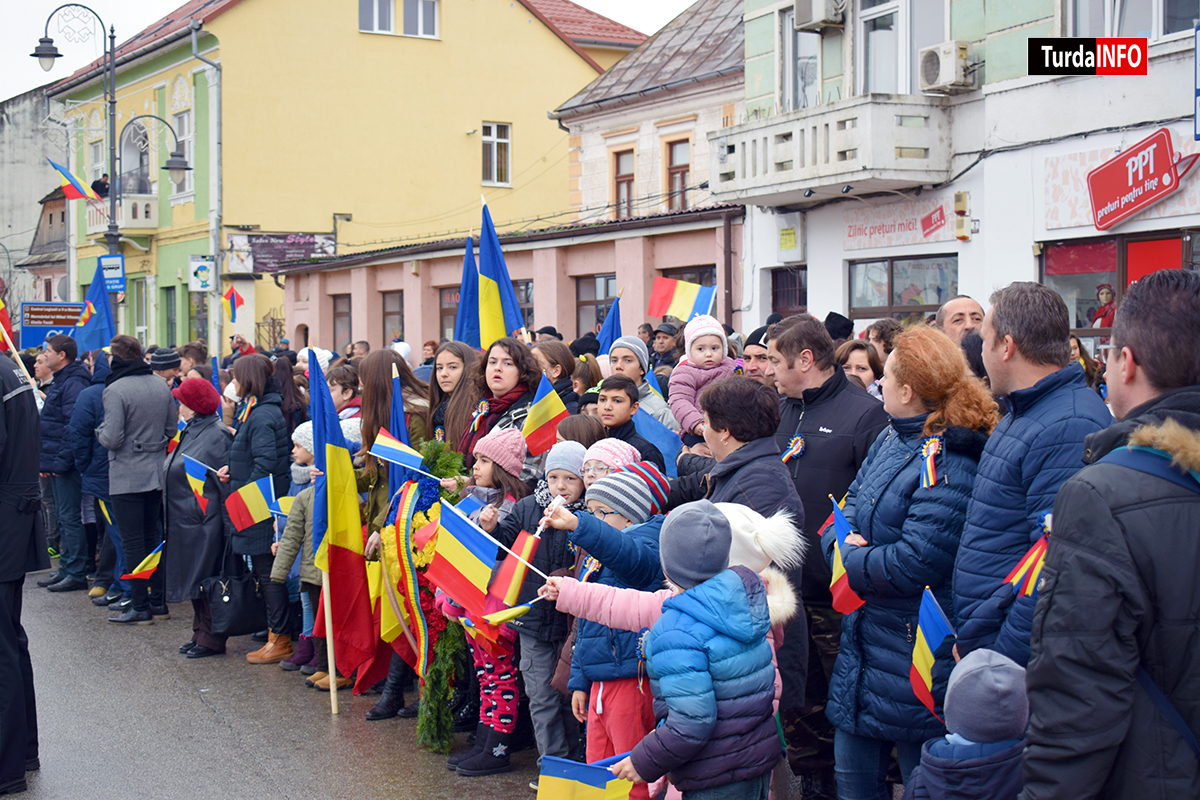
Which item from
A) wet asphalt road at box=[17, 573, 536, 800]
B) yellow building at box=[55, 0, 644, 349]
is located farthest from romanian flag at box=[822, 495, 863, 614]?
yellow building at box=[55, 0, 644, 349]

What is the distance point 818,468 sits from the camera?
493 centimetres

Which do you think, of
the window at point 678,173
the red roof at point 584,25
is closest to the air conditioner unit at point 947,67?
the window at point 678,173

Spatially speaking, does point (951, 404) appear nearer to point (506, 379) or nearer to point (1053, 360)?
point (1053, 360)

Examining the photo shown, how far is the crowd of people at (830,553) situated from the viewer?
235 cm

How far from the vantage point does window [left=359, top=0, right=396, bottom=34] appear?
33031 millimetres

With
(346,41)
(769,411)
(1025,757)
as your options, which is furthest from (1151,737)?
(346,41)

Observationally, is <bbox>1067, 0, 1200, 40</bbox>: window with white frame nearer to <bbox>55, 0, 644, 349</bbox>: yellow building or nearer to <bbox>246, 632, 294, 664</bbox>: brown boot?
<bbox>246, 632, 294, 664</bbox>: brown boot

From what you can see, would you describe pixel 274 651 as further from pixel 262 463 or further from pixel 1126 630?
pixel 1126 630

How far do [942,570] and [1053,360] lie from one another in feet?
2.65

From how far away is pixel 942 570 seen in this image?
147 inches

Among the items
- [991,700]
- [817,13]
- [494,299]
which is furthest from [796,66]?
[991,700]

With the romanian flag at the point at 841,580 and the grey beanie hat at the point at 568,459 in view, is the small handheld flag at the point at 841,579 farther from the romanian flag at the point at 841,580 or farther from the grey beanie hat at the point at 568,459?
the grey beanie hat at the point at 568,459

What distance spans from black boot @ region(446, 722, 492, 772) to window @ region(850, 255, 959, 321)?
32.3 ft

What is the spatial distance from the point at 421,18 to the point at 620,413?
30889mm
